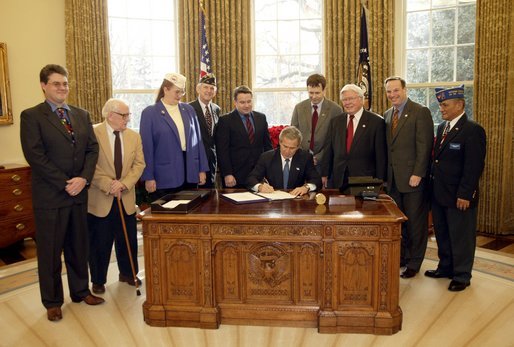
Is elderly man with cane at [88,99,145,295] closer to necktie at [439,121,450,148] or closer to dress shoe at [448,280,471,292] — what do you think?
necktie at [439,121,450,148]

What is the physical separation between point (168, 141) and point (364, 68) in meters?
2.81

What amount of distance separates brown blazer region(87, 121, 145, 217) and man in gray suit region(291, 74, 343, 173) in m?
1.65

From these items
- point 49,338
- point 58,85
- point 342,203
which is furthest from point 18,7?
point 342,203

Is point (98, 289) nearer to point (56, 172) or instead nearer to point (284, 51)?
point (56, 172)

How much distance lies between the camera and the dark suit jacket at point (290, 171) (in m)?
3.99

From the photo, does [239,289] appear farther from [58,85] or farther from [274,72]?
[274,72]

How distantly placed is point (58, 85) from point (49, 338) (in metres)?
1.63

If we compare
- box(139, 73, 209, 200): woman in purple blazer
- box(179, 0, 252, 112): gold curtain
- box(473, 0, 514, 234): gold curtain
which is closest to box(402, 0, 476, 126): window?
box(473, 0, 514, 234): gold curtain

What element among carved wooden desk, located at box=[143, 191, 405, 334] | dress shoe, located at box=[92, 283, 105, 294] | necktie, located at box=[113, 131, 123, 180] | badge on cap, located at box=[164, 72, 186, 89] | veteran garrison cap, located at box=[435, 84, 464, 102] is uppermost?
badge on cap, located at box=[164, 72, 186, 89]

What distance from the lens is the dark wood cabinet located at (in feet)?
17.0

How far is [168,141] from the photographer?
409 cm

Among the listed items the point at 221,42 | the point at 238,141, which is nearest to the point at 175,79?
the point at 238,141

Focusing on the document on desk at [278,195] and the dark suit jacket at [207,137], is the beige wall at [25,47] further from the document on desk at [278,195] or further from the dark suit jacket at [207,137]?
the document on desk at [278,195]

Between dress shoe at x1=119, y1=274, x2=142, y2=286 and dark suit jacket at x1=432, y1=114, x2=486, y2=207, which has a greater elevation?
dark suit jacket at x1=432, y1=114, x2=486, y2=207
